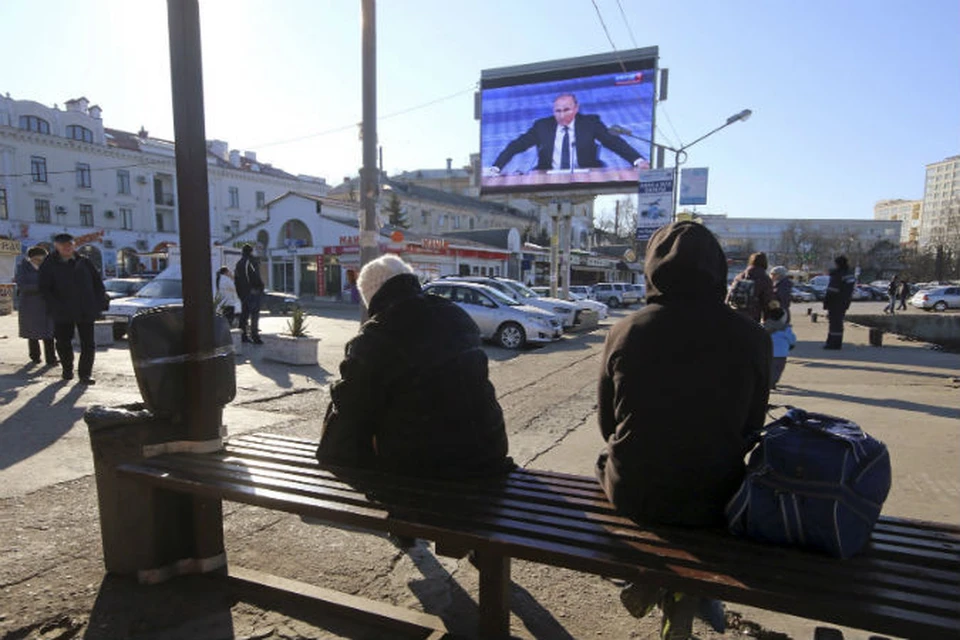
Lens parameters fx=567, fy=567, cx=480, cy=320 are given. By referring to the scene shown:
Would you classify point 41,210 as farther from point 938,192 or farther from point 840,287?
point 938,192

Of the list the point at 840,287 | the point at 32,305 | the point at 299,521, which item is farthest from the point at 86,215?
the point at 299,521

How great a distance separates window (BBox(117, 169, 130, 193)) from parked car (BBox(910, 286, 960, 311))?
61181 millimetres

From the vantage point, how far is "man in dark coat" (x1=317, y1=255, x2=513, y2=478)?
2629 millimetres

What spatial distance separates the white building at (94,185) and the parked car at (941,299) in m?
50.2

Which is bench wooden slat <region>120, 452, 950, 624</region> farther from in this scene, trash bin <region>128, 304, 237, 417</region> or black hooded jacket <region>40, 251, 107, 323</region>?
black hooded jacket <region>40, 251, 107, 323</region>

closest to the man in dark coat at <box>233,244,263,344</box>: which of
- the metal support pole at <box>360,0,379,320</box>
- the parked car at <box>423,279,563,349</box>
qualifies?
the metal support pole at <box>360,0,379,320</box>

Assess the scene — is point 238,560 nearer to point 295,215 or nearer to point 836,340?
point 836,340

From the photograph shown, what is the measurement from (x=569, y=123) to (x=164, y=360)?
82.0 ft

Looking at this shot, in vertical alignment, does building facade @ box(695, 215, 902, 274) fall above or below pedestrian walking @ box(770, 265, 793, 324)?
above

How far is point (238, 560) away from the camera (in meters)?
3.16

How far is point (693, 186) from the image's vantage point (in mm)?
20562

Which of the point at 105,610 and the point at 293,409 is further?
the point at 293,409

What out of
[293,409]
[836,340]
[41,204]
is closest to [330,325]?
[293,409]

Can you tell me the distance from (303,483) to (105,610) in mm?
1122
